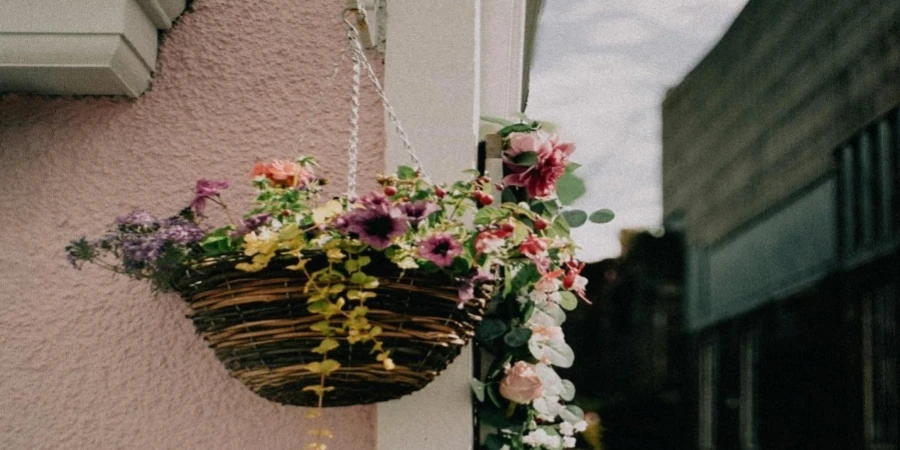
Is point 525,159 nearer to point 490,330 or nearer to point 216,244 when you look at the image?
point 490,330

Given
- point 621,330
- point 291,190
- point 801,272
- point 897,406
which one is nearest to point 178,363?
point 291,190

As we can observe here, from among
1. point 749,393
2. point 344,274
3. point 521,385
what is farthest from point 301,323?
point 749,393

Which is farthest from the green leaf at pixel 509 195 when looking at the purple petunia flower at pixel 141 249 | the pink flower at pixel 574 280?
the purple petunia flower at pixel 141 249

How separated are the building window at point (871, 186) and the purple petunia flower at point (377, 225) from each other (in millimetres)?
3519

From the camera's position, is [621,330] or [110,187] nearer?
[110,187]

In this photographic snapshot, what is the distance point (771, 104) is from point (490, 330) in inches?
198

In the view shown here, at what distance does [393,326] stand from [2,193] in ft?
3.08

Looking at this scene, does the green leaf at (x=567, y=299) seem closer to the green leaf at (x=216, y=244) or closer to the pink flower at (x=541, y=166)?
the pink flower at (x=541, y=166)

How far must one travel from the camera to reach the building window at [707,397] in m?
6.95

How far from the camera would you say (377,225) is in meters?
1.40

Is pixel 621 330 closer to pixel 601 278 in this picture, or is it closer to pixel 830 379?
pixel 601 278

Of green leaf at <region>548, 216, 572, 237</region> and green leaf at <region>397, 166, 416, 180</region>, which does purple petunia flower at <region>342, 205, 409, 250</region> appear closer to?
green leaf at <region>397, 166, 416, 180</region>

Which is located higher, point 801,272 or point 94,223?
point 801,272

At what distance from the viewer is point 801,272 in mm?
5598
